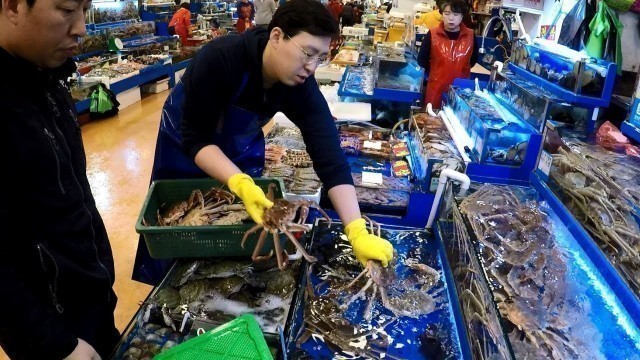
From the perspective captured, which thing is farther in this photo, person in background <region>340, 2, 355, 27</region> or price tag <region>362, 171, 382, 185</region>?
person in background <region>340, 2, 355, 27</region>

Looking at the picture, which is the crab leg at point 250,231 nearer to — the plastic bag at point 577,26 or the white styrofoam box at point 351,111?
the white styrofoam box at point 351,111

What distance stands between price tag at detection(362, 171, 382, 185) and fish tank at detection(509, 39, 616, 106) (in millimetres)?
1374

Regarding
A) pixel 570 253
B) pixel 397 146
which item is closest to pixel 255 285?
pixel 570 253

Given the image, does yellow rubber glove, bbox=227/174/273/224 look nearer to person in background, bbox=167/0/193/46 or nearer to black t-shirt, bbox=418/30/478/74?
black t-shirt, bbox=418/30/478/74

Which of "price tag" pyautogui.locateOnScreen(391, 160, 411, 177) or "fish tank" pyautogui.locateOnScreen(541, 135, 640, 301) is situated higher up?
"fish tank" pyautogui.locateOnScreen(541, 135, 640, 301)

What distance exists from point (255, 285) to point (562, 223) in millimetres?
1556

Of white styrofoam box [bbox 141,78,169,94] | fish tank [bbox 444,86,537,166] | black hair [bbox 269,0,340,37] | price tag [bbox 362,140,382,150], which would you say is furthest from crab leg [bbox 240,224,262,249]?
white styrofoam box [bbox 141,78,169,94]

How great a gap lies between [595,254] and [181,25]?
36.3 feet

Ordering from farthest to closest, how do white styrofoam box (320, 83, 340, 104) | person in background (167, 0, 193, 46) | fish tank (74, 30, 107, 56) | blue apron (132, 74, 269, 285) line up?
1. person in background (167, 0, 193, 46)
2. fish tank (74, 30, 107, 56)
3. white styrofoam box (320, 83, 340, 104)
4. blue apron (132, 74, 269, 285)

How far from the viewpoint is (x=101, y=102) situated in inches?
275

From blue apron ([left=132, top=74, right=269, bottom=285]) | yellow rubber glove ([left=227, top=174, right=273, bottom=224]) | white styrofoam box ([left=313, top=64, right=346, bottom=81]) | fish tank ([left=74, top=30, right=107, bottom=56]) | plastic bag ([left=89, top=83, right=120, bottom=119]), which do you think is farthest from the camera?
fish tank ([left=74, top=30, right=107, bottom=56])

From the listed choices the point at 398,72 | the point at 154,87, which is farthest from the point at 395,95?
the point at 154,87

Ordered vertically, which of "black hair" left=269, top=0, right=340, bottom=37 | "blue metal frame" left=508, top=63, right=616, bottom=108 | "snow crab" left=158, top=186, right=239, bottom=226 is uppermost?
"black hair" left=269, top=0, right=340, bottom=37

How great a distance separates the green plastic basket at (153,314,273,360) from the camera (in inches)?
51.1
